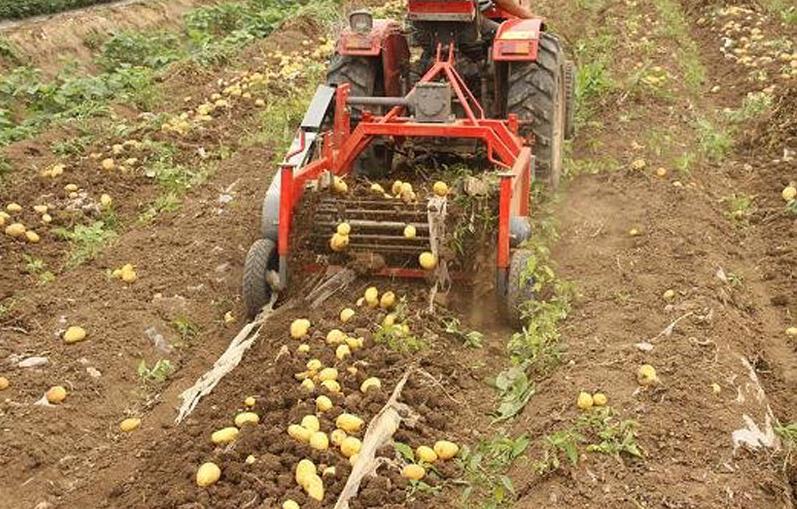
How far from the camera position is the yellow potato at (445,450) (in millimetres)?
5156

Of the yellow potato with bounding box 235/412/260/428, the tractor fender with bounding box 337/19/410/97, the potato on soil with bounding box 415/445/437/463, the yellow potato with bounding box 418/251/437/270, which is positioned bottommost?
the potato on soil with bounding box 415/445/437/463

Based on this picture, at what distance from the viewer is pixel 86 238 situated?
8.52 meters

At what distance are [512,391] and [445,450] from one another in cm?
91

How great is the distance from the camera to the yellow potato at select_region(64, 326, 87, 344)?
6797 millimetres

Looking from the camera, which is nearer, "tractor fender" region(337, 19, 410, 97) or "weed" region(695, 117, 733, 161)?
"tractor fender" region(337, 19, 410, 97)

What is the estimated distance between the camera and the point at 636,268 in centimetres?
731

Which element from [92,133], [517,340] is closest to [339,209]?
[517,340]

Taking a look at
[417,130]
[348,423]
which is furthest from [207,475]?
[417,130]

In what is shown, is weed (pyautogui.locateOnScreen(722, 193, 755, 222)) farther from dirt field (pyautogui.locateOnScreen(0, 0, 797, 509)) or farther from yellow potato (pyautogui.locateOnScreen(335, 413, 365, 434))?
yellow potato (pyautogui.locateOnScreen(335, 413, 365, 434))

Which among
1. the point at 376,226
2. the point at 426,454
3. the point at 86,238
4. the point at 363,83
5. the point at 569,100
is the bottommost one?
the point at 86,238

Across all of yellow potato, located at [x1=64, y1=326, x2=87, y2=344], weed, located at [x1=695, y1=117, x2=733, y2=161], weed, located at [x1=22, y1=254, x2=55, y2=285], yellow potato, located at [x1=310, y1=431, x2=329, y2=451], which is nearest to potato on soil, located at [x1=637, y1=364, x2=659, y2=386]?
yellow potato, located at [x1=310, y1=431, x2=329, y2=451]

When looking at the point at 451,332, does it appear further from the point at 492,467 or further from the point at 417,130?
the point at 417,130

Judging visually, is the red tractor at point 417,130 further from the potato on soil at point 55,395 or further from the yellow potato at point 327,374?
the potato on soil at point 55,395

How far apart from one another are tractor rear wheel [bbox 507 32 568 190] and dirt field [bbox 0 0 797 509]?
1.78ft
